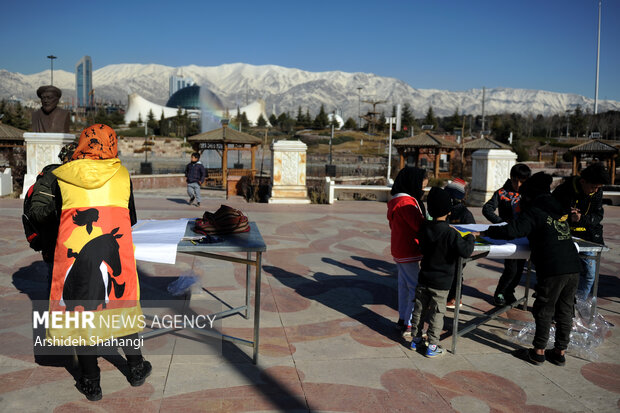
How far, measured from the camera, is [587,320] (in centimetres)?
438

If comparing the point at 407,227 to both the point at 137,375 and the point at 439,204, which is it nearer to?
the point at 439,204

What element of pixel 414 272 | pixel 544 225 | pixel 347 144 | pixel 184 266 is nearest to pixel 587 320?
pixel 544 225

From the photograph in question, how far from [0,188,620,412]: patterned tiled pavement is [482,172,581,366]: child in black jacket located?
0.75ft

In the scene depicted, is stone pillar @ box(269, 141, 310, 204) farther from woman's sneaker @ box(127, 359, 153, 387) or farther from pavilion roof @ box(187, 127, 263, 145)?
woman's sneaker @ box(127, 359, 153, 387)

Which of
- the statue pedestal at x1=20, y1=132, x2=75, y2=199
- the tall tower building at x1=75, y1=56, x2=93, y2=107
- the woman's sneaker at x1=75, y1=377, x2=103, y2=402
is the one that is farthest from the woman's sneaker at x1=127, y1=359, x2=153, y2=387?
the tall tower building at x1=75, y1=56, x2=93, y2=107

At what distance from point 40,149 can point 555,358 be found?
1200 cm

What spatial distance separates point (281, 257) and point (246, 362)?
3215 mm

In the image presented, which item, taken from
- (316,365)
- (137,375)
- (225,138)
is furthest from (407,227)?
(225,138)

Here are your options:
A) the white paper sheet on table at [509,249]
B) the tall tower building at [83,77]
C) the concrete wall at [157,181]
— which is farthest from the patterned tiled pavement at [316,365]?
the tall tower building at [83,77]

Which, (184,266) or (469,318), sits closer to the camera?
(469,318)

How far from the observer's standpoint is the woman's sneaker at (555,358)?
3697 millimetres

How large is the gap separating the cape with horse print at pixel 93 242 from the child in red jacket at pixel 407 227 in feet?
6.92

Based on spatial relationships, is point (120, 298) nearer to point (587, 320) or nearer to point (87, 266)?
point (87, 266)

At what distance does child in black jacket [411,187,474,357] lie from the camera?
357 cm
